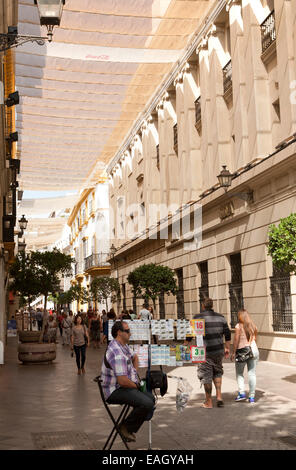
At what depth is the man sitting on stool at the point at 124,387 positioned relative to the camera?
6039mm

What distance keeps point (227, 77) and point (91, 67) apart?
464 cm

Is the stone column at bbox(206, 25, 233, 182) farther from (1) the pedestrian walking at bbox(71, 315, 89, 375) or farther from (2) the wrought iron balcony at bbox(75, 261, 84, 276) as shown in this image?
(2) the wrought iron balcony at bbox(75, 261, 84, 276)

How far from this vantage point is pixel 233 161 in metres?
19.7

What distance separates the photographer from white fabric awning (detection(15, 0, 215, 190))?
57.0ft

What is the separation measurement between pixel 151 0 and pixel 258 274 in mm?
8325

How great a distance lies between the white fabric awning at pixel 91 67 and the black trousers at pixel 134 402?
1310 cm

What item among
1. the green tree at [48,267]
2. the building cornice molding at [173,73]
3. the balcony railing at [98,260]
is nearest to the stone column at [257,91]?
the building cornice molding at [173,73]

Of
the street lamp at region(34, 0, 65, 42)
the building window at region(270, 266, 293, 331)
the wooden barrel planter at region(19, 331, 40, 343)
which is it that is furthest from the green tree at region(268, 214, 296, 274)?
the wooden barrel planter at region(19, 331, 40, 343)

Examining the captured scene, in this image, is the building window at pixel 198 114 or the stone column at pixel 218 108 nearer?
the stone column at pixel 218 108

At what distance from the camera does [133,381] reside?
244 inches

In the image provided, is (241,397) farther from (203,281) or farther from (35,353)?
(203,281)

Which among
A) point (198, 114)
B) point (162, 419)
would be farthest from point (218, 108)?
point (162, 419)

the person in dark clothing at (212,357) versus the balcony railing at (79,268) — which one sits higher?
the balcony railing at (79,268)

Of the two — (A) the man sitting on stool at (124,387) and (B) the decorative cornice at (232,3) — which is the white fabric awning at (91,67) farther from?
(A) the man sitting on stool at (124,387)
